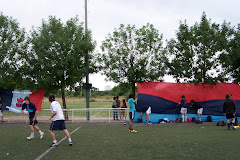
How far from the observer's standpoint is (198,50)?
16.9m

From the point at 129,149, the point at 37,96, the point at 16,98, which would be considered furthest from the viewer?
the point at 37,96

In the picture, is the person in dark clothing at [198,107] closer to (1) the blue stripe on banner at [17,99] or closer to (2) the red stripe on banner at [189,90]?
(2) the red stripe on banner at [189,90]

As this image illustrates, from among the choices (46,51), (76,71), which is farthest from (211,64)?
(46,51)

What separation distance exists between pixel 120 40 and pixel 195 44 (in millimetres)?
4796

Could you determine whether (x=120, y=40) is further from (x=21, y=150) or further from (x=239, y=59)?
(x=21, y=150)

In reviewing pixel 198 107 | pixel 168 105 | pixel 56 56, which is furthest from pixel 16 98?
pixel 198 107

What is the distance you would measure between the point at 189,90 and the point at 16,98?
10.9 meters

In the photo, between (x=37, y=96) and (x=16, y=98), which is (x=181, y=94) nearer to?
(x=37, y=96)

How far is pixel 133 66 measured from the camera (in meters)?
17.1

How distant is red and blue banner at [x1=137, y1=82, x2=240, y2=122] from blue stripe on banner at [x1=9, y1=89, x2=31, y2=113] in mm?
7345

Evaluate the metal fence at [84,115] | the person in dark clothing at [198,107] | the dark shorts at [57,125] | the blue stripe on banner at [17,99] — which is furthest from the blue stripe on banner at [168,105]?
the dark shorts at [57,125]

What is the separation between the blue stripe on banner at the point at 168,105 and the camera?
16422mm

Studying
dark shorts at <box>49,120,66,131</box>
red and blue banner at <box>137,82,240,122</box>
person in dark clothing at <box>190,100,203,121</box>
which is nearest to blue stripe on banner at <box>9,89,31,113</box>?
red and blue banner at <box>137,82,240,122</box>

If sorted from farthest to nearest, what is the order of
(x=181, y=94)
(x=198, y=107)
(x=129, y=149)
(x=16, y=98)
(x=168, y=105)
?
1. (x=16, y=98)
2. (x=181, y=94)
3. (x=168, y=105)
4. (x=198, y=107)
5. (x=129, y=149)
